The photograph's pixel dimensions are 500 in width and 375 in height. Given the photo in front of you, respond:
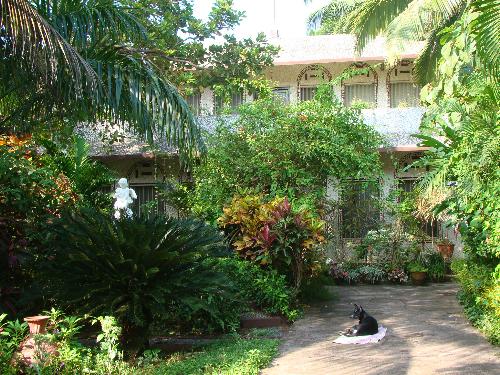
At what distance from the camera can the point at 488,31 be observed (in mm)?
5582

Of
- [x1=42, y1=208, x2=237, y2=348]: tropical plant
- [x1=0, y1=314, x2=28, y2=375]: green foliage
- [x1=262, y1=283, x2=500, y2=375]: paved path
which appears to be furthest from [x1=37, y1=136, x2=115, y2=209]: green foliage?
[x1=0, y1=314, x2=28, y2=375]: green foliage

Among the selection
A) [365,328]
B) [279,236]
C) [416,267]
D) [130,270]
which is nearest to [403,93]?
[416,267]

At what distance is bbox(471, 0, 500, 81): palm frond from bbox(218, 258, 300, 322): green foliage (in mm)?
4432

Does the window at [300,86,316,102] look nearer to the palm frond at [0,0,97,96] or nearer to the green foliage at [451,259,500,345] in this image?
the green foliage at [451,259,500,345]

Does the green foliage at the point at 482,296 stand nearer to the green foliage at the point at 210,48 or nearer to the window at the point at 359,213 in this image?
the window at the point at 359,213

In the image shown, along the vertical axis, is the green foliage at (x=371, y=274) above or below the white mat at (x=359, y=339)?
below

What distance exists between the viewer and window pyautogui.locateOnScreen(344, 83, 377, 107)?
57.9 feet

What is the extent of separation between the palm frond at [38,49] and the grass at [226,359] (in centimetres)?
329

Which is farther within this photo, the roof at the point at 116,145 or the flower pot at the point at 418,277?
the roof at the point at 116,145

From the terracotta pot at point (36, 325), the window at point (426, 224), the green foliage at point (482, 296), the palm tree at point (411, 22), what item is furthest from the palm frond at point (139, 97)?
the window at point (426, 224)

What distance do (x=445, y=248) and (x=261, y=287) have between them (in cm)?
731

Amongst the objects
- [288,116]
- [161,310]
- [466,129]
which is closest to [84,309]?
[161,310]

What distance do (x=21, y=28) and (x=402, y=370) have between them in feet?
17.4

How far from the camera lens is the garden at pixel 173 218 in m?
6.39
